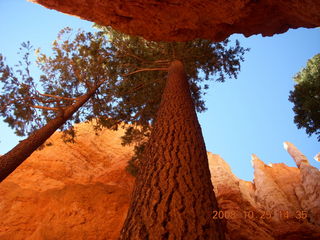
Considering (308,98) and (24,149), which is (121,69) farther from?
(308,98)

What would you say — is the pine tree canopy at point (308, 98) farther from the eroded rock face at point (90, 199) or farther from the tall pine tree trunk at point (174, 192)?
the tall pine tree trunk at point (174, 192)

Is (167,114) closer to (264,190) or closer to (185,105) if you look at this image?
(185,105)

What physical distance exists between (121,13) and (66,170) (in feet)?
32.6

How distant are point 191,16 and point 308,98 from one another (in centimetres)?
963

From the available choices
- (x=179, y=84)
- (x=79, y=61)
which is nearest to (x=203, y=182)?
(x=179, y=84)

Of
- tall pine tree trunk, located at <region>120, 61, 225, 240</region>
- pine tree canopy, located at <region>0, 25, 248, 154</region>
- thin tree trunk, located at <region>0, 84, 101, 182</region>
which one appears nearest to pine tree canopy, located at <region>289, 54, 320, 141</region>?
pine tree canopy, located at <region>0, 25, 248, 154</region>

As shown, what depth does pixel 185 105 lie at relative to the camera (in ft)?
18.3

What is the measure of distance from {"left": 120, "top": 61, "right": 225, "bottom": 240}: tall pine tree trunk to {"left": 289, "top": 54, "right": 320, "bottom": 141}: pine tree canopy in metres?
10.4

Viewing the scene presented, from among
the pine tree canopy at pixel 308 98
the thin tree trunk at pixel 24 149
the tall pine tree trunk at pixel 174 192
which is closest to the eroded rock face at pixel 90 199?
the tall pine tree trunk at pixel 174 192

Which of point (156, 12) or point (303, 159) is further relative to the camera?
point (303, 159)

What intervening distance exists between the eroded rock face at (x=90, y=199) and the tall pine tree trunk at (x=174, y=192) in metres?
2.46

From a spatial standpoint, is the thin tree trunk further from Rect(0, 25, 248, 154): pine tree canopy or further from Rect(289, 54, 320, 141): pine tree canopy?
Rect(289, 54, 320, 141): pine tree canopy

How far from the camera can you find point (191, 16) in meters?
6.62

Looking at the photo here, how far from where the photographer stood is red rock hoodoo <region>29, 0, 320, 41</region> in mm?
6055
